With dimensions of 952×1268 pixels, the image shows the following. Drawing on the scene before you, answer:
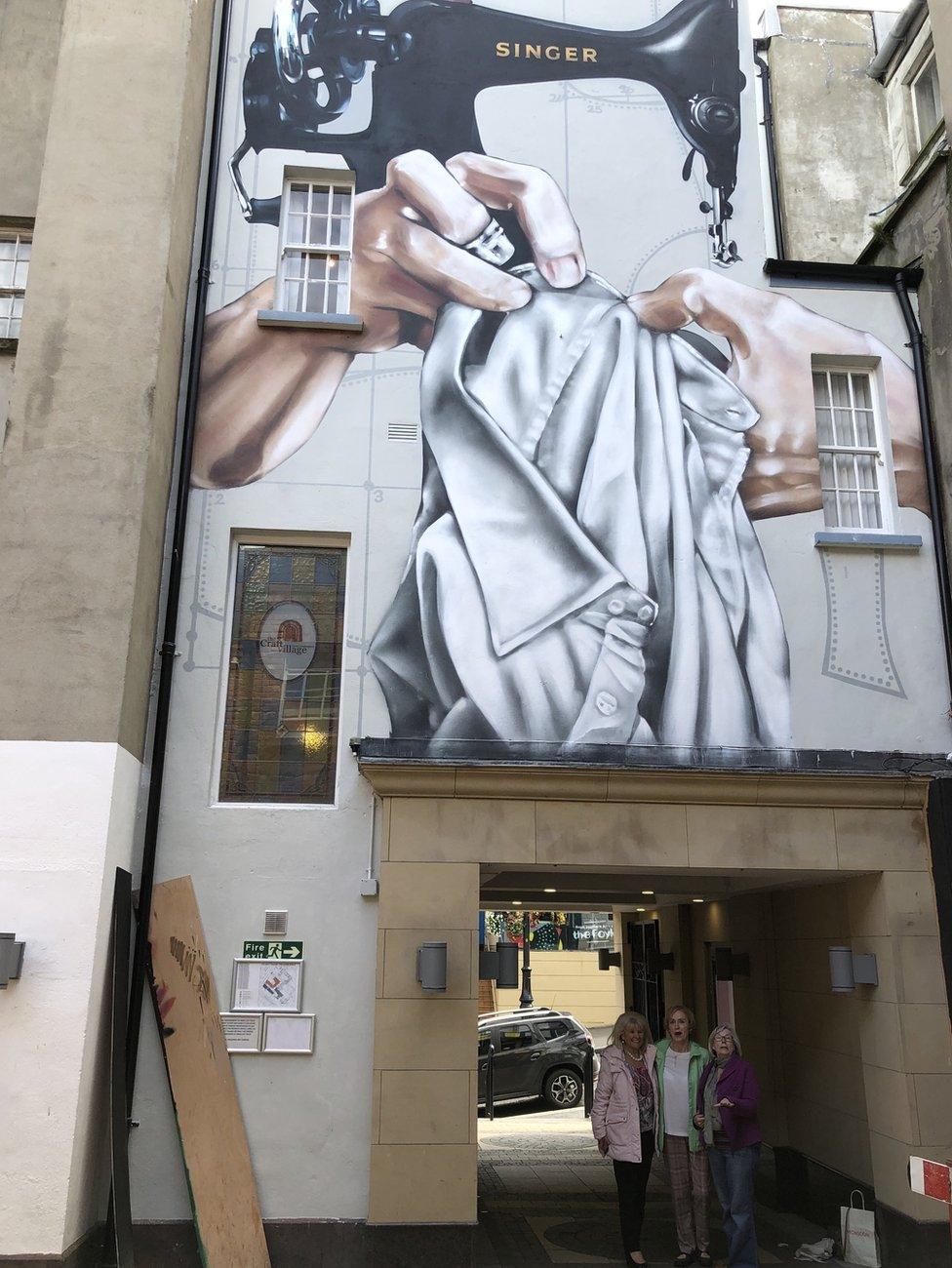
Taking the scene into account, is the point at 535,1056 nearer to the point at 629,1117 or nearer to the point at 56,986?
the point at 629,1117

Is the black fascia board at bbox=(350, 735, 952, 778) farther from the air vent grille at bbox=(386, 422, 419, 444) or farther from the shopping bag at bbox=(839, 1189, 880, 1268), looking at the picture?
the shopping bag at bbox=(839, 1189, 880, 1268)

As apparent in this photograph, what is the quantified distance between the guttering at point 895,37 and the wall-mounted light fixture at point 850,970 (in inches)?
453

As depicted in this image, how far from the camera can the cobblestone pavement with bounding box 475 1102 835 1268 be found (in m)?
9.75

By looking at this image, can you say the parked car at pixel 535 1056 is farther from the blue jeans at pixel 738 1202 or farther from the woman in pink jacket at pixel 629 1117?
the blue jeans at pixel 738 1202

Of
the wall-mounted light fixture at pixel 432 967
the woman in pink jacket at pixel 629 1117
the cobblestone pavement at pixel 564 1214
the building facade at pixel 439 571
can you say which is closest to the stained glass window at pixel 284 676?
the building facade at pixel 439 571

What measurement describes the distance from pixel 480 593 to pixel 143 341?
152 inches

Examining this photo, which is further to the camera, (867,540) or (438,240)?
(438,240)

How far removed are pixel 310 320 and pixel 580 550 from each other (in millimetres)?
3612

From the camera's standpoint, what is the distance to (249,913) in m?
9.32

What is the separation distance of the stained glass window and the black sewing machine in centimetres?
395

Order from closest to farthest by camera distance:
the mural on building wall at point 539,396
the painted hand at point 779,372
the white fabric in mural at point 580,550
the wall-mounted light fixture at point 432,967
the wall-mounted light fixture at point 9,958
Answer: the wall-mounted light fixture at point 9,958
the wall-mounted light fixture at point 432,967
the white fabric in mural at point 580,550
the mural on building wall at point 539,396
the painted hand at point 779,372

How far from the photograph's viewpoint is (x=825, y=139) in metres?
15.5

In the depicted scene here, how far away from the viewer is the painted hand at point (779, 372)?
11.0m

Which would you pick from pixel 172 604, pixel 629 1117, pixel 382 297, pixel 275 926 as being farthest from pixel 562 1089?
pixel 382 297
